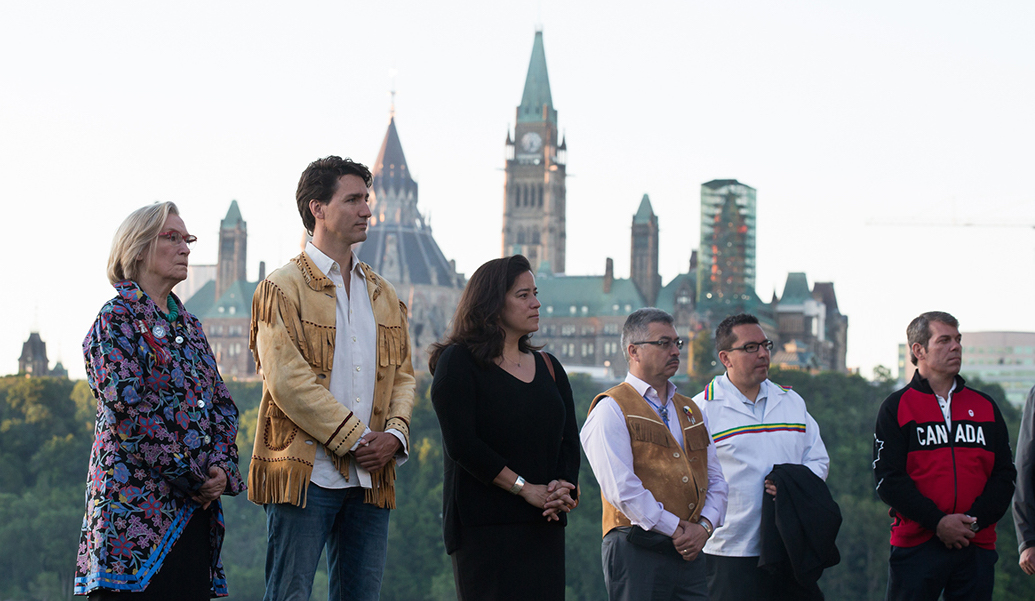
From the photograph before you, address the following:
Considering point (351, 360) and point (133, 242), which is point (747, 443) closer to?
point (351, 360)

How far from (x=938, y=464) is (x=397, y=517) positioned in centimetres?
5835

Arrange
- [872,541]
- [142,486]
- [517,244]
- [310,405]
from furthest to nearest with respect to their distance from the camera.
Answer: [517,244], [872,541], [310,405], [142,486]

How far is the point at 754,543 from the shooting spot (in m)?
7.29

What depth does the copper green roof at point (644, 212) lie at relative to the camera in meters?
115

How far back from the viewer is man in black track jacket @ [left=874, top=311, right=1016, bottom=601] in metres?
7.16

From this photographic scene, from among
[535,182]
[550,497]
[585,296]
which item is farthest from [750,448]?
[535,182]

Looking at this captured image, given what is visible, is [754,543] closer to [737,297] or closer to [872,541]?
[872,541]

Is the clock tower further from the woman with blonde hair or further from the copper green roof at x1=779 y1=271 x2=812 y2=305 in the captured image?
the woman with blonde hair

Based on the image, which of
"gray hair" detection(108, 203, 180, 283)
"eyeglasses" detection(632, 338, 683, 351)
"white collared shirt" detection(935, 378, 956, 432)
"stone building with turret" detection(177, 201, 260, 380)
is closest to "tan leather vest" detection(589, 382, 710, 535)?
"eyeglasses" detection(632, 338, 683, 351)

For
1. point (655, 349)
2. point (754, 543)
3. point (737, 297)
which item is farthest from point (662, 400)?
point (737, 297)

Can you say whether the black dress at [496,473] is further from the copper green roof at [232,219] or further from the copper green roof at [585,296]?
the copper green roof at [232,219]

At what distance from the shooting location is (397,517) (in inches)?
2522

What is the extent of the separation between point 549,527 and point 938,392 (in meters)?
2.92

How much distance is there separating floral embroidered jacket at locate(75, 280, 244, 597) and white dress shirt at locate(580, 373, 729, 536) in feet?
6.74
